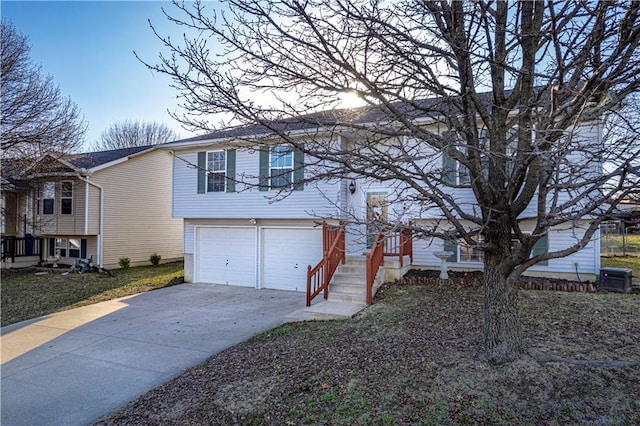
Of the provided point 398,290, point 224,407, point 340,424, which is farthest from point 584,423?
point 398,290

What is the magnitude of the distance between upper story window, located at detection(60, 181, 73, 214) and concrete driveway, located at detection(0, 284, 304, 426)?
291 inches

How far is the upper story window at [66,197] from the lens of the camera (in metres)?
15.5

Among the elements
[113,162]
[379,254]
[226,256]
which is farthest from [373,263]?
[113,162]

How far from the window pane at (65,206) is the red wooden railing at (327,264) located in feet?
39.0

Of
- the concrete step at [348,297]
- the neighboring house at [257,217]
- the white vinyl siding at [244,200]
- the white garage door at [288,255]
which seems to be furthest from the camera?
the white garage door at [288,255]

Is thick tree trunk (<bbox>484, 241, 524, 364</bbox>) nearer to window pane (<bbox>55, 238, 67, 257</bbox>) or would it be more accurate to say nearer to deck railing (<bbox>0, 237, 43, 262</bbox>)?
window pane (<bbox>55, 238, 67, 257</bbox>)

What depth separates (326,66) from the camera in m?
4.09

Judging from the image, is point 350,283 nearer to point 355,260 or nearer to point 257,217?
point 355,260

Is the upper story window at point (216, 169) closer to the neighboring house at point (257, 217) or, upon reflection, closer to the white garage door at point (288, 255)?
the neighboring house at point (257, 217)

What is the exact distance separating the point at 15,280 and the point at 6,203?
654 cm

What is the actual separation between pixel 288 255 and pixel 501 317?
8127 mm

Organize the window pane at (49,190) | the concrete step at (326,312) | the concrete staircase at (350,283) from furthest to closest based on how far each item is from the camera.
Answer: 1. the window pane at (49,190)
2. the concrete staircase at (350,283)
3. the concrete step at (326,312)

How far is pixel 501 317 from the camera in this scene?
161 inches

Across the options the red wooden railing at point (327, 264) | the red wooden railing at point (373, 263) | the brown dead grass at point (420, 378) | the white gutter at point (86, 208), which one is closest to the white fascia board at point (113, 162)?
the white gutter at point (86, 208)
